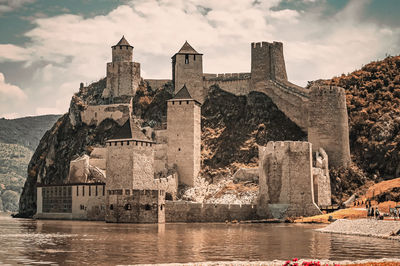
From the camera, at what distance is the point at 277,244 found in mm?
25922

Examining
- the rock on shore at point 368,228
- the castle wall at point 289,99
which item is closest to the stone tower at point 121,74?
the castle wall at point 289,99

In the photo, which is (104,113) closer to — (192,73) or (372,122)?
(192,73)

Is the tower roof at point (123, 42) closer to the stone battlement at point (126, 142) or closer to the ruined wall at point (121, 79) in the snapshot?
the ruined wall at point (121, 79)

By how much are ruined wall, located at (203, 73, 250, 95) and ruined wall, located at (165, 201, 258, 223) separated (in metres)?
19.9

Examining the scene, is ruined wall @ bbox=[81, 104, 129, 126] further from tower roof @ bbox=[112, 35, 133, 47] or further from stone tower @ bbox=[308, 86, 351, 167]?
stone tower @ bbox=[308, 86, 351, 167]

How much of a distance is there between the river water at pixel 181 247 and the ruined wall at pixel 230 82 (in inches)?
1187

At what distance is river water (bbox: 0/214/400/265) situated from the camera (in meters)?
21.2

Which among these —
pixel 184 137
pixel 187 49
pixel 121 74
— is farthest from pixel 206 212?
pixel 121 74

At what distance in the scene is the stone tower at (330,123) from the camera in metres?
49.8

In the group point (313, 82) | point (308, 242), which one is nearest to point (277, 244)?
point (308, 242)

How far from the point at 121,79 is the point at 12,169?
8704cm

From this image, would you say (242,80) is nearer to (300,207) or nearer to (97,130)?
(97,130)

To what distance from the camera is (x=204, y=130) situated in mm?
59906

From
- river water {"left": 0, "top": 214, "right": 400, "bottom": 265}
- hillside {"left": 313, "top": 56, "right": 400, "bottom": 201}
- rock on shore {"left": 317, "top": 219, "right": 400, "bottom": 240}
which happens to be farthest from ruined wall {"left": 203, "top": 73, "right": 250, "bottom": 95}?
river water {"left": 0, "top": 214, "right": 400, "bottom": 265}
